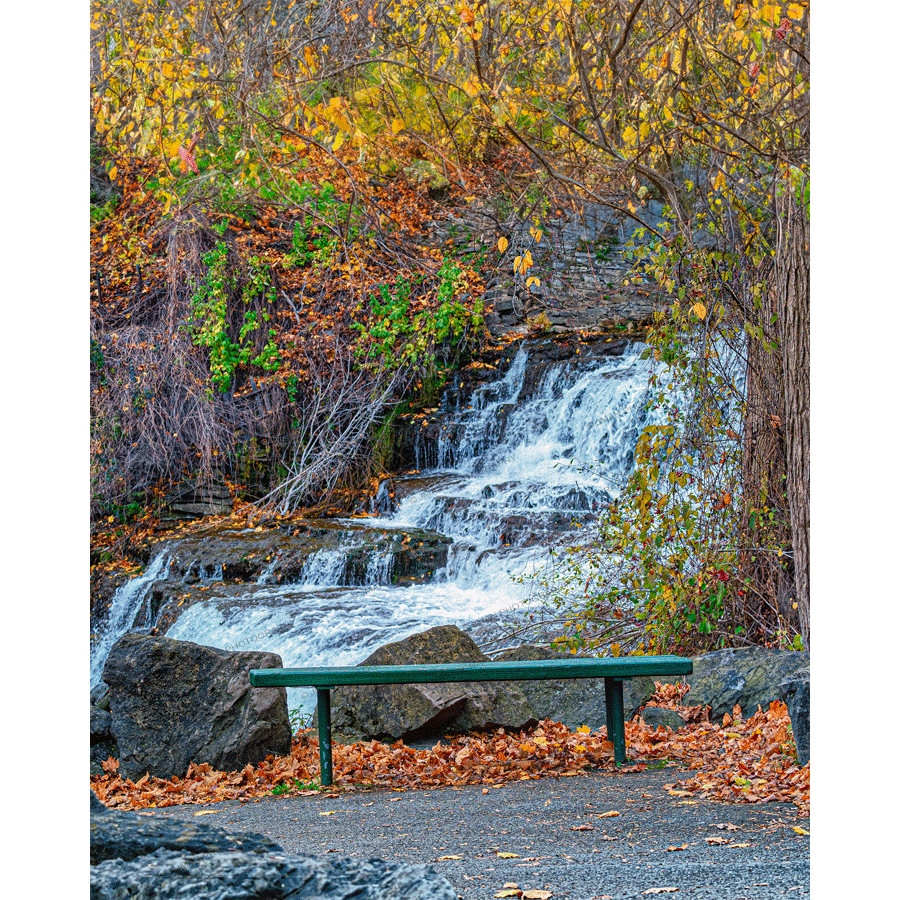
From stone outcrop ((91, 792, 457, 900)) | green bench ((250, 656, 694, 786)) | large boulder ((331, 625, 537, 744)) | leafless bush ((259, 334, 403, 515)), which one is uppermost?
leafless bush ((259, 334, 403, 515))

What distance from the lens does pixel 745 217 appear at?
720 cm

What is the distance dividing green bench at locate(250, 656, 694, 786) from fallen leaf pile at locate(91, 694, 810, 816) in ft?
0.86

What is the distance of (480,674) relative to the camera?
15.8 feet

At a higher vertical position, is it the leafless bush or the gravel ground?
the leafless bush

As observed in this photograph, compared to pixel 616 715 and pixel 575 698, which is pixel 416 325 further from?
pixel 616 715

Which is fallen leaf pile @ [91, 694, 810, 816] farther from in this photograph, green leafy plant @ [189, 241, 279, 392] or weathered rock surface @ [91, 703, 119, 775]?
green leafy plant @ [189, 241, 279, 392]

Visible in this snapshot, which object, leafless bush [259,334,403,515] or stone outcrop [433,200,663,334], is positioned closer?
leafless bush [259,334,403,515]

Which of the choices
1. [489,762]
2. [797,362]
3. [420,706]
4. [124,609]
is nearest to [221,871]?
[489,762]

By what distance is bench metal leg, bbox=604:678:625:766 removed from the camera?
16.4 ft

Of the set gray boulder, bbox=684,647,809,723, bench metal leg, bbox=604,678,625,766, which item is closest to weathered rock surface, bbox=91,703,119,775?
bench metal leg, bbox=604,678,625,766

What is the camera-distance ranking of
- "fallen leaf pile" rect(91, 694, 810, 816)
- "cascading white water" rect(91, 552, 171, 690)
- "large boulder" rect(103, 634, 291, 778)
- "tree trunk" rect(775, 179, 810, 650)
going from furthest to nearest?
1. "cascading white water" rect(91, 552, 171, 690)
2. "tree trunk" rect(775, 179, 810, 650)
3. "large boulder" rect(103, 634, 291, 778)
4. "fallen leaf pile" rect(91, 694, 810, 816)
